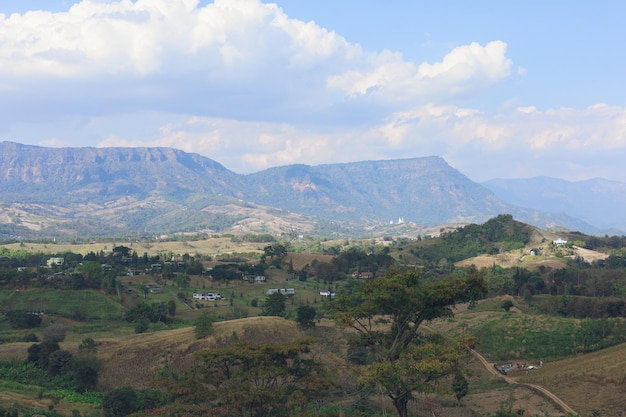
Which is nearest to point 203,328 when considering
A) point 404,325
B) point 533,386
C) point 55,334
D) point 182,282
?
point 55,334

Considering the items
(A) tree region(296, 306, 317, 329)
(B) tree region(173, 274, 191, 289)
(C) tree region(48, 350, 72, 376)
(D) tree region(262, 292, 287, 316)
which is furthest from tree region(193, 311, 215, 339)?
(B) tree region(173, 274, 191, 289)

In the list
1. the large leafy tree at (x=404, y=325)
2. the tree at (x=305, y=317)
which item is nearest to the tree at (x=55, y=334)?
the tree at (x=305, y=317)

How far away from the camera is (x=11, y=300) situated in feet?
266

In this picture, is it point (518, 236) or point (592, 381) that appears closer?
point (592, 381)

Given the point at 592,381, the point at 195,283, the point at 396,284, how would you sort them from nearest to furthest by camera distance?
1. the point at 396,284
2. the point at 592,381
3. the point at 195,283

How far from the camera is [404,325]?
3412cm

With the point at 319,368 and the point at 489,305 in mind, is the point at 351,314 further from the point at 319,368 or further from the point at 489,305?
the point at 489,305

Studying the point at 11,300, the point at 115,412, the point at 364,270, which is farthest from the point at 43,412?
the point at 364,270

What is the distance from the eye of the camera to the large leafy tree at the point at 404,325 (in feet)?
96.9

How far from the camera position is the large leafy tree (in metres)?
29.5

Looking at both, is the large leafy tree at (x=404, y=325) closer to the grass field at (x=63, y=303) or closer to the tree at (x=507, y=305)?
the tree at (x=507, y=305)

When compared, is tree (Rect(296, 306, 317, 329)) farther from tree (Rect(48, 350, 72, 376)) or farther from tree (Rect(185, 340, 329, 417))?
tree (Rect(185, 340, 329, 417))

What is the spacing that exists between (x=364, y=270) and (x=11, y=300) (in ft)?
238

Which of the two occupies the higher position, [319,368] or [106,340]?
[319,368]
